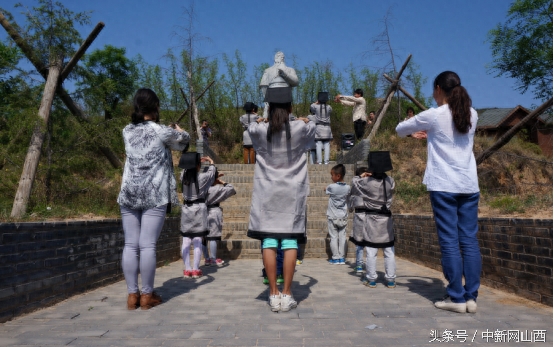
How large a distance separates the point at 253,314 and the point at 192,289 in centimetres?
157

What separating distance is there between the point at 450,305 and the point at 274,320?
1523 mm

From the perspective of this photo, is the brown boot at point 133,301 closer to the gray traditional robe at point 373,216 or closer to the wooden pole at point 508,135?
the gray traditional robe at point 373,216

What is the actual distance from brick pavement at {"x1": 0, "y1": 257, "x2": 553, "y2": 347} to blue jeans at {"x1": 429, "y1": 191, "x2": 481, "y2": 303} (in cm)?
32

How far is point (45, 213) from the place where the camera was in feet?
17.3

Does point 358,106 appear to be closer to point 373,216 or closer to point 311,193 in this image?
point 311,193

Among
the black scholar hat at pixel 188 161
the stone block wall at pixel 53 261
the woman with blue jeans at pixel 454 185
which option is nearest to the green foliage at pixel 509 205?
the woman with blue jeans at pixel 454 185

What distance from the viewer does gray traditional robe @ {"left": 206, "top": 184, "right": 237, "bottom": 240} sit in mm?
6871

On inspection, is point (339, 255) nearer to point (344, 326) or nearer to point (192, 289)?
point (192, 289)

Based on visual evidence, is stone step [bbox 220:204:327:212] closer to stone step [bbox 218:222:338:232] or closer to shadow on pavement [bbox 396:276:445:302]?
stone step [bbox 218:222:338:232]

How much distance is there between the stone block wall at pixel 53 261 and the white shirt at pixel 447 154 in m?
3.51

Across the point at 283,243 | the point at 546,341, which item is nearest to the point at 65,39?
the point at 283,243

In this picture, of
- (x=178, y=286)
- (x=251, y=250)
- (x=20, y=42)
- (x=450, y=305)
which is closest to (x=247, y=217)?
(x=251, y=250)

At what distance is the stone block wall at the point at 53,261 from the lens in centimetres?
352

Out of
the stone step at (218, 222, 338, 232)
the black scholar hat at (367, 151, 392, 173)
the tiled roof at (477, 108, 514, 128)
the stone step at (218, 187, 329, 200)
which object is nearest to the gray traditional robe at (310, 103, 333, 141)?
the stone step at (218, 187, 329, 200)
